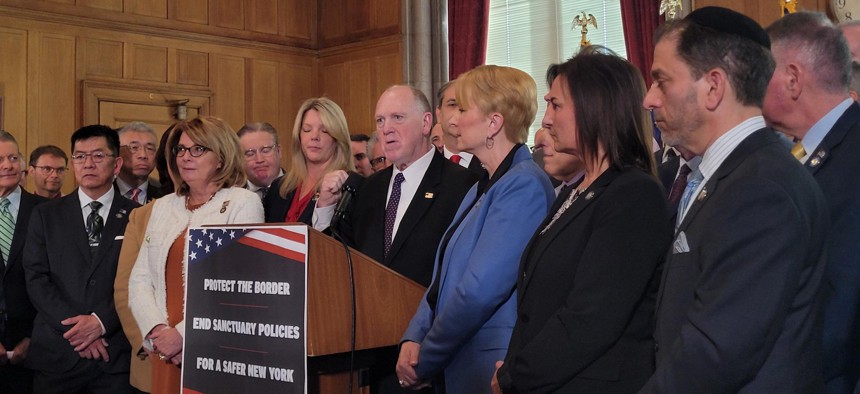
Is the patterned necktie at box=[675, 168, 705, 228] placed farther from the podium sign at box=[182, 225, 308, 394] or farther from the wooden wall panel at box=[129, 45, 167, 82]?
the wooden wall panel at box=[129, 45, 167, 82]

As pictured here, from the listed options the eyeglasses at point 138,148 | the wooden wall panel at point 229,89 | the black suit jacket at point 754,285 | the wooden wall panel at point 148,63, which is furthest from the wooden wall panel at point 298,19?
the black suit jacket at point 754,285

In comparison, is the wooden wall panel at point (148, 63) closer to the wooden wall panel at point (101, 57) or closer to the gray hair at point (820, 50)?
the wooden wall panel at point (101, 57)

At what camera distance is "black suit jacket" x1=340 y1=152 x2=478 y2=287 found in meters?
3.13

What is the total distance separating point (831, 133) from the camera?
214 cm

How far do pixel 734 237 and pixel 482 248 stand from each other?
993 mm

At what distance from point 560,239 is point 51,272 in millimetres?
2963

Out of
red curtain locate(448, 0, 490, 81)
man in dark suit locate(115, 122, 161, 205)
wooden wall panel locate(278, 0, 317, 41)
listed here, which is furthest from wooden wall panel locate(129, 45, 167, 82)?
man in dark suit locate(115, 122, 161, 205)

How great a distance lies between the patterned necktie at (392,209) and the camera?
327cm

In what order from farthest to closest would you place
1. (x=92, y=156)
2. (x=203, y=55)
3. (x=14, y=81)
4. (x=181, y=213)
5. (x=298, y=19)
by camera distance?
1. (x=298, y=19)
2. (x=203, y=55)
3. (x=14, y=81)
4. (x=92, y=156)
5. (x=181, y=213)

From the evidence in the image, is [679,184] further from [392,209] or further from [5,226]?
[5,226]

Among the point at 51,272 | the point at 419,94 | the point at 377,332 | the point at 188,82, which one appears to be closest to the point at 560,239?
the point at 377,332

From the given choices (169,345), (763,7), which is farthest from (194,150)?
(763,7)

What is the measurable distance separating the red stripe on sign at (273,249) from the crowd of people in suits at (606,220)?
0.27 m

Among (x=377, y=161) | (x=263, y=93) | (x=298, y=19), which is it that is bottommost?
(x=377, y=161)
